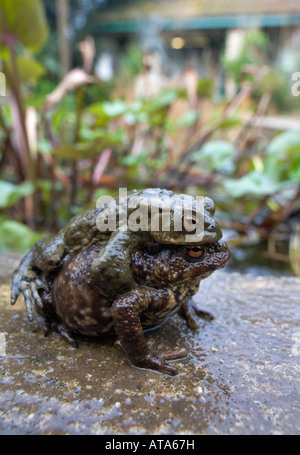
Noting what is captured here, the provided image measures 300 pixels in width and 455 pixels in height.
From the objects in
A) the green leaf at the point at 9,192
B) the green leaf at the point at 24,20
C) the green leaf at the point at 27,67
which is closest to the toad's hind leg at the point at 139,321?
the green leaf at the point at 9,192

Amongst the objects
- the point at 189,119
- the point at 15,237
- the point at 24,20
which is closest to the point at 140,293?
the point at 15,237

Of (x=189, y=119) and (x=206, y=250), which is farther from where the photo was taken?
(x=189, y=119)

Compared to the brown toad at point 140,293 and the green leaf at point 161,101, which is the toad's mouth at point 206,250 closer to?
the brown toad at point 140,293

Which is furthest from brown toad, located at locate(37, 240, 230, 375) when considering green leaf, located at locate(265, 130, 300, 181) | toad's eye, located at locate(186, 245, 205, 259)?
green leaf, located at locate(265, 130, 300, 181)

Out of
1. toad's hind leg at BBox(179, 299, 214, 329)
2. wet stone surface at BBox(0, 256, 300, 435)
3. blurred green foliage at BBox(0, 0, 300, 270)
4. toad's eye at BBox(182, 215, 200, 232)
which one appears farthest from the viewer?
blurred green foliage at BBox(0, 0, 300, 270)

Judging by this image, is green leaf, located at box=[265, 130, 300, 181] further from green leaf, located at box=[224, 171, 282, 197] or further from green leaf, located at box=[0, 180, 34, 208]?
green leaf, located at box=[0, 180, 34, 208]

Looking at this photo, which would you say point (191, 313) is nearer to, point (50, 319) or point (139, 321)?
point (139, 321)
